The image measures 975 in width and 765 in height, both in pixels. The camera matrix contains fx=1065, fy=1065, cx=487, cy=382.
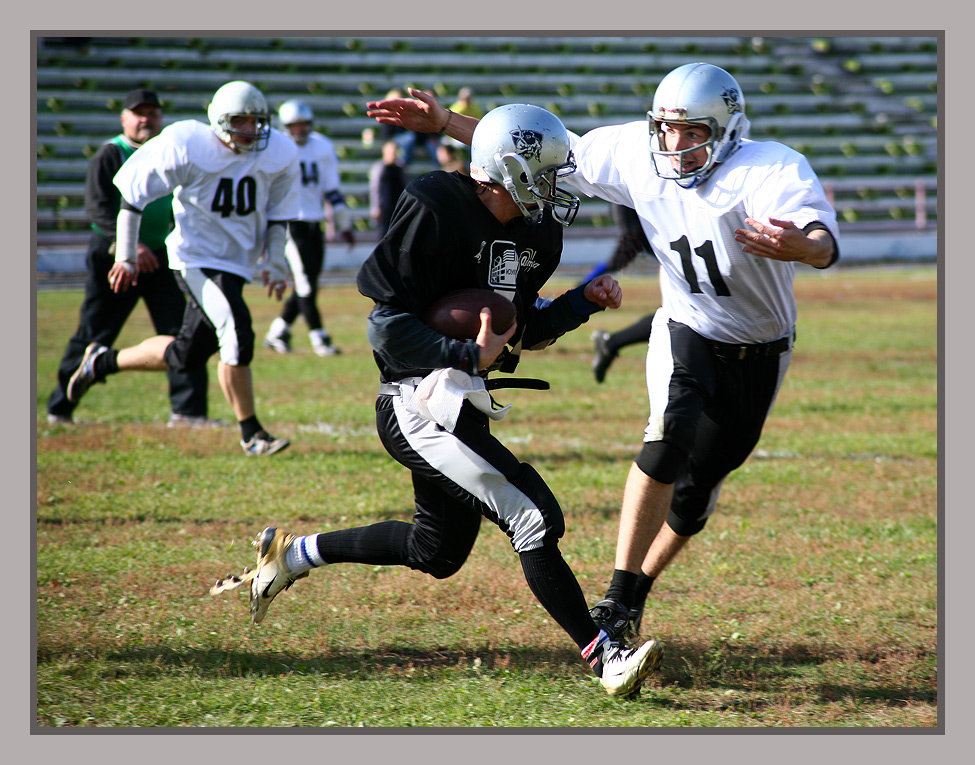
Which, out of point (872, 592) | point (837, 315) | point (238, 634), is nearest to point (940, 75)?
point (872, 592)

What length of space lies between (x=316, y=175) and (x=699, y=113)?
6984 millimetres

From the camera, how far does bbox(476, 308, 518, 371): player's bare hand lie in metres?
2.87

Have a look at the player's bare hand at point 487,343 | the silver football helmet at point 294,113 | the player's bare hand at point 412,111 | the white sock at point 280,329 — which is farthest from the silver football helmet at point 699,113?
the silver football helmet at point 294,113

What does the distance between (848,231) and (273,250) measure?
16521mm

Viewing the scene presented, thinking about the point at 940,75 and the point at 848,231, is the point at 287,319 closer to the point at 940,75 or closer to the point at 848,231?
the point at 940,75

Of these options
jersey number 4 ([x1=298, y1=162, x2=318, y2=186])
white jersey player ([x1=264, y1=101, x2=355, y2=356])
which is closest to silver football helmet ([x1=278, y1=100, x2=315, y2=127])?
white jersey player ([x1=264, y1=101, x2=355, y2=356])

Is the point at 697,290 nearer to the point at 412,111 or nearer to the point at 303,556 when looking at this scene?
the point at 412,111

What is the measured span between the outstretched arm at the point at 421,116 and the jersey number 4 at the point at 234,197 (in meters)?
2.20

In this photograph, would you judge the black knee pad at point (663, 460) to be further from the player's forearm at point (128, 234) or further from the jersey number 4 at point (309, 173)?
the jersey number 4 at point (309, 173)

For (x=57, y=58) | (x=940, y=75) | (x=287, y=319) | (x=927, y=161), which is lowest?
(x=287, y=319)

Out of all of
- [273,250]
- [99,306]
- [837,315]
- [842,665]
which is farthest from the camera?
[837,315]

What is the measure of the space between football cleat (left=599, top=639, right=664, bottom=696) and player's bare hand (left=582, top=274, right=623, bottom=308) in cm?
98

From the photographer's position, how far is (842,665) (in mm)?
3316

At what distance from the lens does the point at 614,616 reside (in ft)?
10.8
